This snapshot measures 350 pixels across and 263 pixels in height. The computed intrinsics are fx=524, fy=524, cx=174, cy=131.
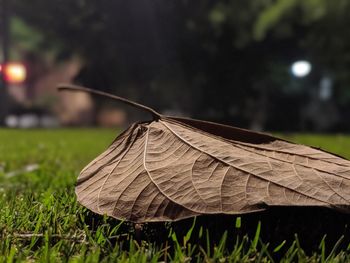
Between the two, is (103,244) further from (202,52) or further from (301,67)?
(301,67)

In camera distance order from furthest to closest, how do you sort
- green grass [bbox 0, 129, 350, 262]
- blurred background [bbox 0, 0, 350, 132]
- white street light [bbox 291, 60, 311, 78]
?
1. white street light [bbox 291, 60, 311, 78]
2. blurred background [bbox 0, 0, 350, 132]
3. green grass [bbox 0, 129, 350, 262]

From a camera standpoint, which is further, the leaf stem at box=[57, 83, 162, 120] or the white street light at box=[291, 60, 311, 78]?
the white street light at box=[291, 60, 311, 78]

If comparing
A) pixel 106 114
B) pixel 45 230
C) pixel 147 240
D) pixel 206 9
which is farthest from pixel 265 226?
pixel 106 114

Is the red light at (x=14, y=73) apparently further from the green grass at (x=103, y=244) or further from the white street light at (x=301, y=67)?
the green grass at (x=103, y=244)

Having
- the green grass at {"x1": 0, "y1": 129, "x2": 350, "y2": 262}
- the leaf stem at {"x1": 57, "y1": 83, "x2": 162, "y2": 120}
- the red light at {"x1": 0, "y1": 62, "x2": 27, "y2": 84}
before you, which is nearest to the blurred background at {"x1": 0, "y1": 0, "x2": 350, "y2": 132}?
the red light at {"x1": 0, "y1": 62, "x2": 27, "y2": 84}

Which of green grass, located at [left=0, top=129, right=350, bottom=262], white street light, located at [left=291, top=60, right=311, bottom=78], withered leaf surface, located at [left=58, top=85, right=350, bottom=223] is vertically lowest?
green grass, located at [left=0, top=129, right=350, bottom=262]

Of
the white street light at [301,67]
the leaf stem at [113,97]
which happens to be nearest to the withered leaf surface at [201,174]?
the leaf stem at [113,97]

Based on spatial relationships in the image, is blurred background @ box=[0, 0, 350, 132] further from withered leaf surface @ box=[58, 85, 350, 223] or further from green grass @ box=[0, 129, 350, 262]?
green grass @ box=[0, 129, 350, 262]
